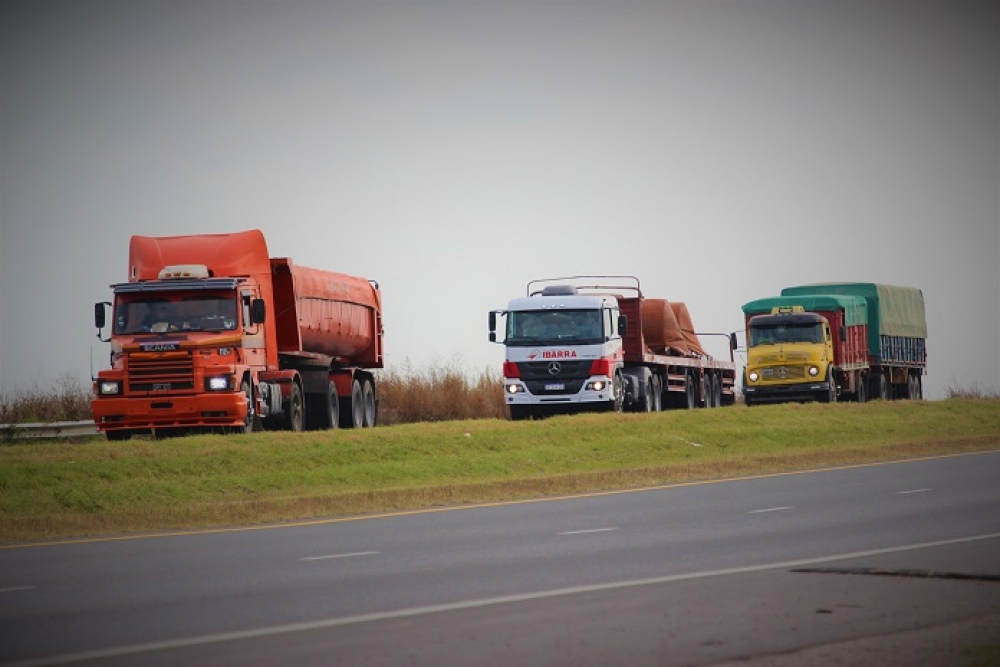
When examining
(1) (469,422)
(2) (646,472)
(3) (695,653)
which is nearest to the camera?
(3) (695,653)

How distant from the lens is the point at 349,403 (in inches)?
1545

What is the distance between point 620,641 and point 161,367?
22.3 meters

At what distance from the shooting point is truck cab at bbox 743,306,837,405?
48.6 m

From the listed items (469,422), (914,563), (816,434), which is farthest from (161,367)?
(914,563)

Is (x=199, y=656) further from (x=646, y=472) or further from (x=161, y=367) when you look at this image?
(x=161, y=367)

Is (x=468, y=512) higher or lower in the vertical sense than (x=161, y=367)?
lower

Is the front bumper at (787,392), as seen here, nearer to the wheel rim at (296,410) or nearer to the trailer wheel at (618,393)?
the trailer wheel at (618,393)

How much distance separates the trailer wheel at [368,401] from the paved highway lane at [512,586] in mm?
20264

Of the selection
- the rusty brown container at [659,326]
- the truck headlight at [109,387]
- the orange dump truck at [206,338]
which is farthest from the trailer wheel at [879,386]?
the truck headlight at [109,387]

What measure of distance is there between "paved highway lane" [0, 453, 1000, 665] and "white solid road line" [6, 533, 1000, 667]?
0.10ft

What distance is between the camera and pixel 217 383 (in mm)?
31219

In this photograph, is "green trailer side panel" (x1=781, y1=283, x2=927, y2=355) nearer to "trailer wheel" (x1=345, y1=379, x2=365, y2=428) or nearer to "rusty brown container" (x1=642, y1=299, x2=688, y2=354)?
"rusty brown container" (x1=642, y1=299, x2=688, y2=354)

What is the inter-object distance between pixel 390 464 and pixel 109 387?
6640 millimetres

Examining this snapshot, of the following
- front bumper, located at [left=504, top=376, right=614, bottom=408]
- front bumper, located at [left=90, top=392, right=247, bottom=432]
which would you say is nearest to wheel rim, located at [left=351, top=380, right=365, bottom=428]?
front bumper, located at [left=504, top=376, right=614, bottom=408]
